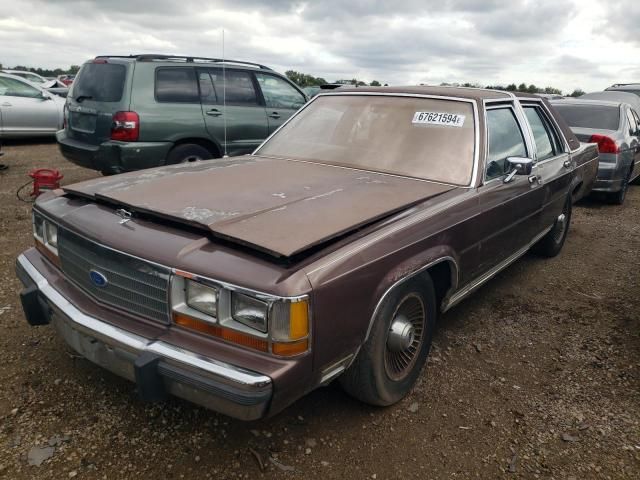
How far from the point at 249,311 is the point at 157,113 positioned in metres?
4.72

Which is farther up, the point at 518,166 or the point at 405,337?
the point at 518,166

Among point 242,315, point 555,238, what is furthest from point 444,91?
point 242,315

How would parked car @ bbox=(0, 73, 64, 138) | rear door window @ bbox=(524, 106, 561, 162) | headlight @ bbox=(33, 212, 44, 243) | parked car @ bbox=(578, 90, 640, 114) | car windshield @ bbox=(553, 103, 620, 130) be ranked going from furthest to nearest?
parked car @ bbox=(578, 90, 640, 114), parked car @ bbox=(0, 73, 64, 138), car windshield @ bbox=(553, 103, 620, 130), rear door window @ bbox=(524, 106, 561, 162), headlight @ bbox=(33, 212, 44, 243)

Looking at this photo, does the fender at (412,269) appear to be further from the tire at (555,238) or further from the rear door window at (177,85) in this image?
the rear door window at (177,85)

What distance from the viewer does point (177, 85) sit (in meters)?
6.25

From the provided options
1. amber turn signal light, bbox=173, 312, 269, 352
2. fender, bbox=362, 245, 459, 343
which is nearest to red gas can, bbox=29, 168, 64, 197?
amber turn signal light, bbox=173, 312, 269, 352

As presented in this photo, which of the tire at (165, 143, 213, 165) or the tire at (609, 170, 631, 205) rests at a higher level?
the tire at (165, 143, 213, 165)

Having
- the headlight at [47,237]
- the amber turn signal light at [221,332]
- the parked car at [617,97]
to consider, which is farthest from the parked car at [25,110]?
the parked car at [617,97]

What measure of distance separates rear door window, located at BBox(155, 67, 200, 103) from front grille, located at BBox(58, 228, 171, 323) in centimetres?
412

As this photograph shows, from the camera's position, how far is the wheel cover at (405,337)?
2492 millimetres

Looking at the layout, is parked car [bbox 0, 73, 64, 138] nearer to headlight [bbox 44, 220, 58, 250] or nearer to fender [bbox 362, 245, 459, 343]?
headlight [bbox 44, 220, 58, 250]

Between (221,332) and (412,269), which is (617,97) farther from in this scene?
(221,332)

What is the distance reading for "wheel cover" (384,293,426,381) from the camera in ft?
8.18

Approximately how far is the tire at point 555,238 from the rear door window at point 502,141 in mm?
1461
